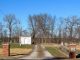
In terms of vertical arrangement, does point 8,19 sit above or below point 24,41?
above

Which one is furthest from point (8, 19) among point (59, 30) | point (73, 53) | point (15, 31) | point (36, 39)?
point (73, 53)

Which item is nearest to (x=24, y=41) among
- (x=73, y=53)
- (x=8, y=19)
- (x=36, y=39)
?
(x=36, y=39)

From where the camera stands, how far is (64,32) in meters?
112

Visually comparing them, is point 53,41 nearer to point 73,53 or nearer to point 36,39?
point 36,39

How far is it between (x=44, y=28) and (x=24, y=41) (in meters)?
22.4

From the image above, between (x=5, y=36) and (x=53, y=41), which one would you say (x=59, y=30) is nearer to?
(x=53, y=41)

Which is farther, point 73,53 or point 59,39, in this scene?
point 59,39

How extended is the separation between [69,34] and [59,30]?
229 inches

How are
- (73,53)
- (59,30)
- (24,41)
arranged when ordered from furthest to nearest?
(59,30) < (24,41) < (73,53)

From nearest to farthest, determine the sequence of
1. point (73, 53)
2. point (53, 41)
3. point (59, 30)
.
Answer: point (73, 53)
point (53, 41)
point (59, 30)

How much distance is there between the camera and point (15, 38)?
11006cm

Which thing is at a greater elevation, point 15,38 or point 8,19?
point 8,19

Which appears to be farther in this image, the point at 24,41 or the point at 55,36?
the point at 55,36

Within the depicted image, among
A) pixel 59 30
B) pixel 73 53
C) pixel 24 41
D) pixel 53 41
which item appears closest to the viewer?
pixel 73 53
